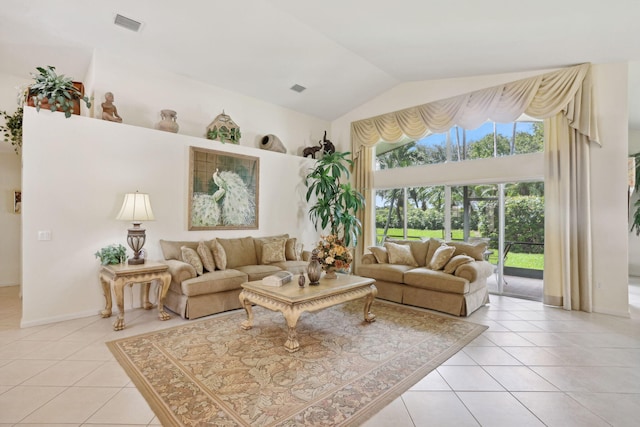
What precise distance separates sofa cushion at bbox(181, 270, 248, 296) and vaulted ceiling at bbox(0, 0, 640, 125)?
3.23m

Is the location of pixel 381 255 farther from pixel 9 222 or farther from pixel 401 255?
pixel 9 222

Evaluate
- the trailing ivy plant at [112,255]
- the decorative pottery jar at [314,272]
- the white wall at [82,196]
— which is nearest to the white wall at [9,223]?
the white wall at [82,196]

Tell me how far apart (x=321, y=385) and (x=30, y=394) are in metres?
2.08

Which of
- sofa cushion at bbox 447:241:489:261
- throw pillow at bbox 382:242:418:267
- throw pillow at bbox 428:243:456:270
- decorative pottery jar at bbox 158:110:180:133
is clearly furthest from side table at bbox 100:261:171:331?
sofa cushion at bbox 447:241:489:261

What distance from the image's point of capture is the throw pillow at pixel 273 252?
505 centimetres

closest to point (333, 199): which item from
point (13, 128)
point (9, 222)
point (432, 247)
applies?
point (432, 247)

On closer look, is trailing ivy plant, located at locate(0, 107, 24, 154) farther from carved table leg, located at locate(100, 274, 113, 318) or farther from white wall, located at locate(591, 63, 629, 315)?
white wall, located at locate(591, 63, 629, 315)

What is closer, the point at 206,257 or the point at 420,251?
the point at 206,257

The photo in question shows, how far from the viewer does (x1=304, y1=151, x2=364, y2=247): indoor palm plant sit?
621 centimetres

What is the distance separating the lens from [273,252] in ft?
16.8

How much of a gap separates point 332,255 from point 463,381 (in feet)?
5.86

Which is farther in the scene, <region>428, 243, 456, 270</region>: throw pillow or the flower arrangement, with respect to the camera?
<region>428, 243, 456, 270</region>: throw pillow

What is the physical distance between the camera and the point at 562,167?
173 inches

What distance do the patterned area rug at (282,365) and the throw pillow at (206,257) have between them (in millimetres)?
778
